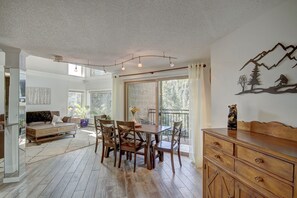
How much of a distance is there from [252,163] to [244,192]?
0.91 feet

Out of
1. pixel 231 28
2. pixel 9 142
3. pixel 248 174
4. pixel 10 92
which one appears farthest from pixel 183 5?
pixel 9 142

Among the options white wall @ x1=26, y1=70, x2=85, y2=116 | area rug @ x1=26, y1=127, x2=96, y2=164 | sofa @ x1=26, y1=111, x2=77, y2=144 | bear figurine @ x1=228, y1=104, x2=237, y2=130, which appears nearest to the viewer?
bear figurine @ x1=228, y1=104, x2=237, y2=130

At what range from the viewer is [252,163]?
50.6 inches

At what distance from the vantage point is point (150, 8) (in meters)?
1.66

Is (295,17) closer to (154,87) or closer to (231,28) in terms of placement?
(231,28)

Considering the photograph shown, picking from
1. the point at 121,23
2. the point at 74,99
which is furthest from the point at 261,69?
the point at 74,99

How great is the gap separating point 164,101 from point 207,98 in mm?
1306

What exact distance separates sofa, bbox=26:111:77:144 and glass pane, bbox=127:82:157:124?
7.85 ft

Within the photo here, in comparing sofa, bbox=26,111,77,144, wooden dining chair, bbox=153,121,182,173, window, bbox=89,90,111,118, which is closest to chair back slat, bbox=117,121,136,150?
wooden dining chair, bbox=153,121,182,173

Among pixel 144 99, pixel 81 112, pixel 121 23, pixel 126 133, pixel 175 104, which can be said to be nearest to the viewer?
pixel 121 23

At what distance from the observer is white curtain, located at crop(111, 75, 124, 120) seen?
535 cm

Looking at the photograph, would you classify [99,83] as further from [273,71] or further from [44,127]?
[273,71]

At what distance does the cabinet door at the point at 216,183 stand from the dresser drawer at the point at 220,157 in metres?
0.08

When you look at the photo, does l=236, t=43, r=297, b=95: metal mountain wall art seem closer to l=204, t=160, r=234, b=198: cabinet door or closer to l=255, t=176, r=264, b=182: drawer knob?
l=255, t=176, r=264, b=182: drawer knob
